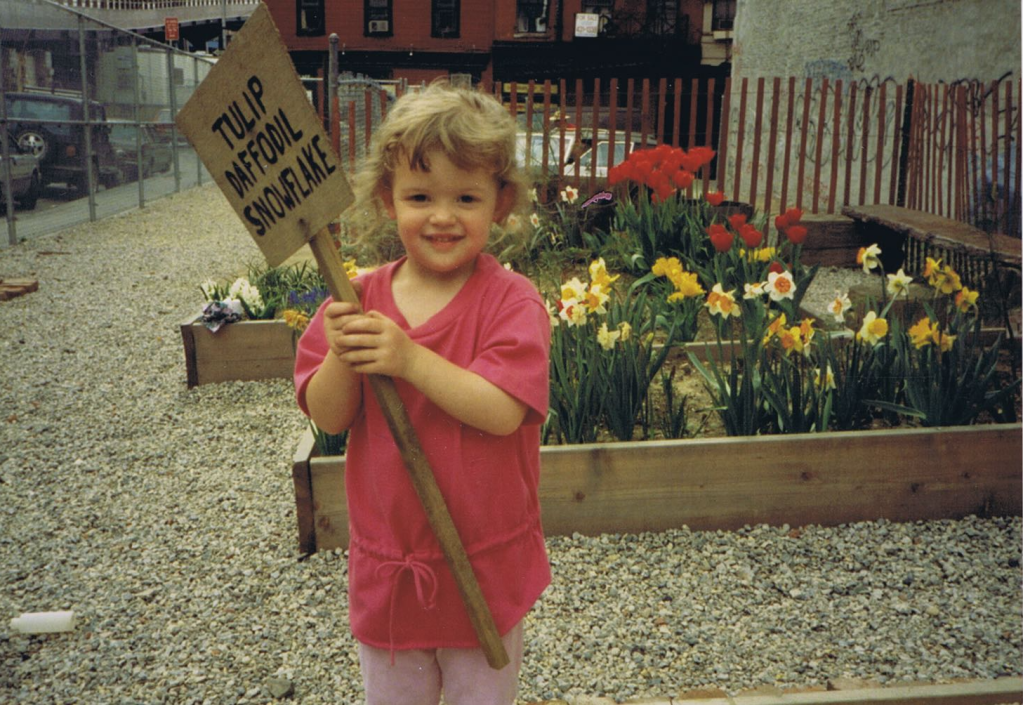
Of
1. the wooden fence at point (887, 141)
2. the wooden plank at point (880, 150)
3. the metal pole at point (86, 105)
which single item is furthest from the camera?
the metal pole at point (86, 105)

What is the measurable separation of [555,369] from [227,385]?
2238 mm

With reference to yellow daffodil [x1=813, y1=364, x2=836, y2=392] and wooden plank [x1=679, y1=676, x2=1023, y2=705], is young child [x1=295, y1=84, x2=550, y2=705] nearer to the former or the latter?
wooden plank [x1=679, y1=676, x2=1023, y2=705]

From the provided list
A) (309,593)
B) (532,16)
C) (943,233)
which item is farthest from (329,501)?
(532,16)

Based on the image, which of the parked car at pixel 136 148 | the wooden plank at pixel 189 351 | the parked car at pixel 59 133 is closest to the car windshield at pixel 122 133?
the parked car at pixel 136 148

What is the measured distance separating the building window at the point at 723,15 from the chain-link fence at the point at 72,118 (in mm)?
17662

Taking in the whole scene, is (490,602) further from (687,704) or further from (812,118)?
(812,118)

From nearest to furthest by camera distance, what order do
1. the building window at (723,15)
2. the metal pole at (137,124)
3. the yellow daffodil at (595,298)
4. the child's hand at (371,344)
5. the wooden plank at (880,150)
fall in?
1. the child's hand at (371,344)
2. the yellow daffodil at (595,298)
3. the wooden plank at (880,150)
4. the metal pole at (137,124)
5. the building window at (723,15)

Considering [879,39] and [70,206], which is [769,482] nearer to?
[879,39]

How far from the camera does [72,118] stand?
10.8 metres

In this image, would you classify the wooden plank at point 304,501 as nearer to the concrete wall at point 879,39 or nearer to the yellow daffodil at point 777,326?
the yellow daffodil at point 777,326

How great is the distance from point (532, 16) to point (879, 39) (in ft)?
69.3

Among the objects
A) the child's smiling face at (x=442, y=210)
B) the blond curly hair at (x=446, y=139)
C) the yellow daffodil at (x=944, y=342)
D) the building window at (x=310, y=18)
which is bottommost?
the yellow daffodil at (x=944, y=342)

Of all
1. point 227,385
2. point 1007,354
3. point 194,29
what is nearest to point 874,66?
point 1007,354

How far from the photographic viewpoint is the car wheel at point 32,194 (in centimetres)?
1020
